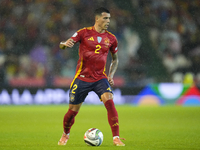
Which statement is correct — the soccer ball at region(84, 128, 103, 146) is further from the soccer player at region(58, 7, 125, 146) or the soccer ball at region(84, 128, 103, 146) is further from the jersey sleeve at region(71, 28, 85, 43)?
the jersey sleeve at region(71, 28, 85, 43)

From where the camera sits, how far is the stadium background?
1698 centimetres

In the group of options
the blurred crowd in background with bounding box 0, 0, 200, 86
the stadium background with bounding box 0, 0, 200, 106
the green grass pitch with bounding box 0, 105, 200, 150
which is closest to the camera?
the green grass pitch with bounding box 0, 105, 200, 150

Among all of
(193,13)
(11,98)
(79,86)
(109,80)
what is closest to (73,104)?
(79,86)

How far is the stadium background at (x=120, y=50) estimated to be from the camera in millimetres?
16984

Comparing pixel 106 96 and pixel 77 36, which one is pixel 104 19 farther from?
pixel 106 96

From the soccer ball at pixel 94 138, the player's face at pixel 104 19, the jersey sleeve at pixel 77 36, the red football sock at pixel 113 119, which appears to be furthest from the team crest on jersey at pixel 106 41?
the soccer ball at pixel 94 138

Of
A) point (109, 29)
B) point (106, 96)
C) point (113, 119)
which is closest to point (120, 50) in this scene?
point (109, 29)

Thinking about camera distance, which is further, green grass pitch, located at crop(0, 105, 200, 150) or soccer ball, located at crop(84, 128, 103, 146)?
green grass pitch, located at crop(0, 105, 200, 150)

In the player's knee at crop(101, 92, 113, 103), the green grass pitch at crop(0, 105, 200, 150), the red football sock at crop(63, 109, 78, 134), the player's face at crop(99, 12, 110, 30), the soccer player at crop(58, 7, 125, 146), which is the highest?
the player's face at crop(99, 12, 110, 30)

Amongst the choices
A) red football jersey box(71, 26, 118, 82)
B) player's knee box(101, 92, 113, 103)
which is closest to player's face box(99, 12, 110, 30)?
red football jersey box(71, 26, 118, 82)

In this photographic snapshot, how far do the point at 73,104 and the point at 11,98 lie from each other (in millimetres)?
11508

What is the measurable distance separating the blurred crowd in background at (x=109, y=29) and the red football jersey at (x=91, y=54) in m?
11.3

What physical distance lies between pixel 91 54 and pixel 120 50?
13797 millimetres

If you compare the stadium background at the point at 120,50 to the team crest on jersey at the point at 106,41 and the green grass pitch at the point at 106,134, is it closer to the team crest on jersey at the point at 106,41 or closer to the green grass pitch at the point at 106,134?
the green grass pitch at the point at 106,134
